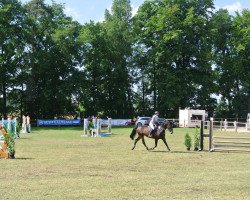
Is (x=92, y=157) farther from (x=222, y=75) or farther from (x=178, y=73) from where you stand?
(x=222, y=75)

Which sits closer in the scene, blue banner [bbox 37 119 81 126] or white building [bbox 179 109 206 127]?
white building [bbox 179 109 206 127]

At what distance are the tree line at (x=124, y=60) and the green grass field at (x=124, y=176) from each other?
127 ft

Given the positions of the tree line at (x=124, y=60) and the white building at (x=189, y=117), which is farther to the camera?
the tree line at (x=124, y=60)

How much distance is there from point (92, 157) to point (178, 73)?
41473 mm

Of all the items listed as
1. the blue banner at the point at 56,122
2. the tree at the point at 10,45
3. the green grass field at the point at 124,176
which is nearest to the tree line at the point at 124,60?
the tree at the point at 10,45

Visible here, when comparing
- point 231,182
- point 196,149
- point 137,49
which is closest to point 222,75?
point 137,49

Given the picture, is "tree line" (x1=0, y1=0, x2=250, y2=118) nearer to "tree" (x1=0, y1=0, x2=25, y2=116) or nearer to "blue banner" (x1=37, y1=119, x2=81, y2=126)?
"tree" (x1=0, y1=0, x2=25, y2=116)

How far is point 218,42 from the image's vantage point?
211 feet

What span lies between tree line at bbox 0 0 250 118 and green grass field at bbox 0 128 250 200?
38.6m

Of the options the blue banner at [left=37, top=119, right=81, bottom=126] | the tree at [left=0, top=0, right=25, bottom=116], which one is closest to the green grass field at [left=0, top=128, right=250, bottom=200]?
the blue banner at [left=37, top=119, right=81, bottom=126]

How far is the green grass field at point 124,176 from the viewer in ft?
35.2

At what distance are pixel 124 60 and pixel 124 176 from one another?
50182 millimetres

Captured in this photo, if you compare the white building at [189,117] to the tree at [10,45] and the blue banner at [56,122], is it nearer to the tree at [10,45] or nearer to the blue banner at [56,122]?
the blue banner at [56,122]

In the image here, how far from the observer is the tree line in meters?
57.7
